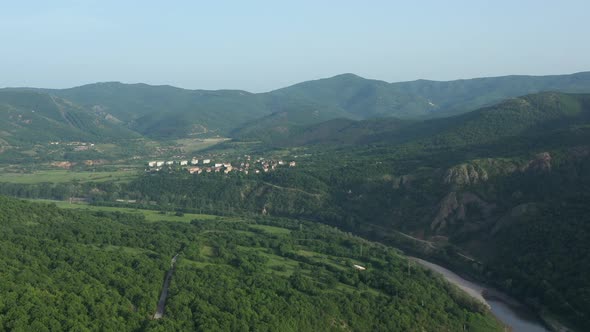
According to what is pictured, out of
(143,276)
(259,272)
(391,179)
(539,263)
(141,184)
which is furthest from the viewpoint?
(141,184)

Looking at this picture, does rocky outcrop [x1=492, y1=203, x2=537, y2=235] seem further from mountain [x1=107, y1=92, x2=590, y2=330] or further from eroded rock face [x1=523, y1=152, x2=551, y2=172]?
eroded rock face [x1=523, y1=152, x2=551, y2=172]

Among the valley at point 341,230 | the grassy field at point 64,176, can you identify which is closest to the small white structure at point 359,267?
the valley at point 341,230

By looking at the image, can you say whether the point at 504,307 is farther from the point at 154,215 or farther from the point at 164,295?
the point at 154,215

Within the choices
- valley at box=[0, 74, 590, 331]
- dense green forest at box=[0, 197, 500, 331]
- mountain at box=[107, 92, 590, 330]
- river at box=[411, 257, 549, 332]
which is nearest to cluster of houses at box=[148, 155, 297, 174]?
valley at box=[0, 74, 590, 331]

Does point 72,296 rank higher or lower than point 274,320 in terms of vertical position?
higher

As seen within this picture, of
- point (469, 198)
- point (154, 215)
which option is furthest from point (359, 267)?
point (154, 215)

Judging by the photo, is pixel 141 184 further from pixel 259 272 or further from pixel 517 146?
pixel 517 146

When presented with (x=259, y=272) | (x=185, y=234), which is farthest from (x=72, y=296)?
(x=185, y=234)
